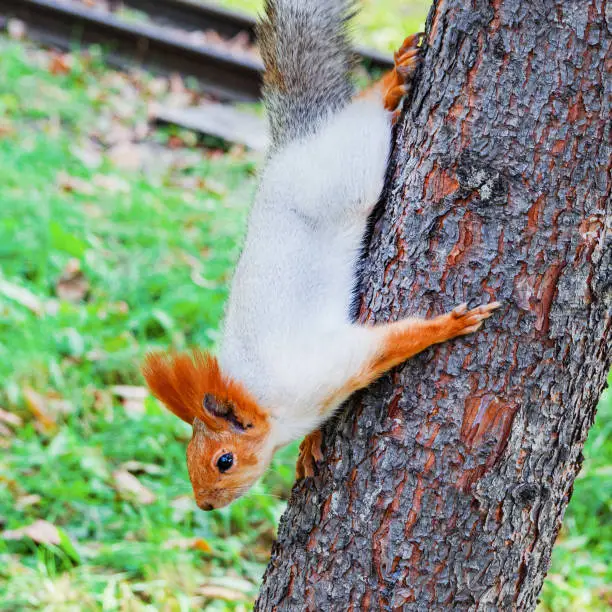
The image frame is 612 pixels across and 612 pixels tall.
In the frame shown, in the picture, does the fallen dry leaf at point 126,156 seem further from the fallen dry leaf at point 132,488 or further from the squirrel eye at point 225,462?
the squirrel eye at point 225,462

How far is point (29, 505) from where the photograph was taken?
255 centimetres

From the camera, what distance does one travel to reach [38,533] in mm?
2393

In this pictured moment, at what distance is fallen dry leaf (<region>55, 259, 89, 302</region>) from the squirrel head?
1748mm

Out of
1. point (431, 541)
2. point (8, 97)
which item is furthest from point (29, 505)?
point (8, 97)

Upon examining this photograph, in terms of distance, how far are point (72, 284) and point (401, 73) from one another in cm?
220

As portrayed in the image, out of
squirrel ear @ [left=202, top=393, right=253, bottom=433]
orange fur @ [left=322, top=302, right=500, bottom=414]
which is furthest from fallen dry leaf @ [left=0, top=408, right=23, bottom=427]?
orange fur @ [left=322, top=302, right=500, bottom=414]

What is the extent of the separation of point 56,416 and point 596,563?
176cm

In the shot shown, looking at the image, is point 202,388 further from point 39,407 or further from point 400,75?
point 39,407

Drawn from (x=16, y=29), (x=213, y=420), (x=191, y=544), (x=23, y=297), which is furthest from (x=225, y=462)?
(x=16, y=29)

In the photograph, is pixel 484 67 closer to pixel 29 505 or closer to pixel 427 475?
pixel 427 475

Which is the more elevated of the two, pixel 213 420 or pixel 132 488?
pixel 213 420

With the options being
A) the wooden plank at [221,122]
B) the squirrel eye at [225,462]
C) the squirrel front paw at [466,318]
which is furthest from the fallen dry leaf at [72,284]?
the squirrel front paw at [466,318]

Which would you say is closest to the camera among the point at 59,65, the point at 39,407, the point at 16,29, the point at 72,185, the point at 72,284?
the point at 39,407

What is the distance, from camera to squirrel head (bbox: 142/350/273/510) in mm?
1729
